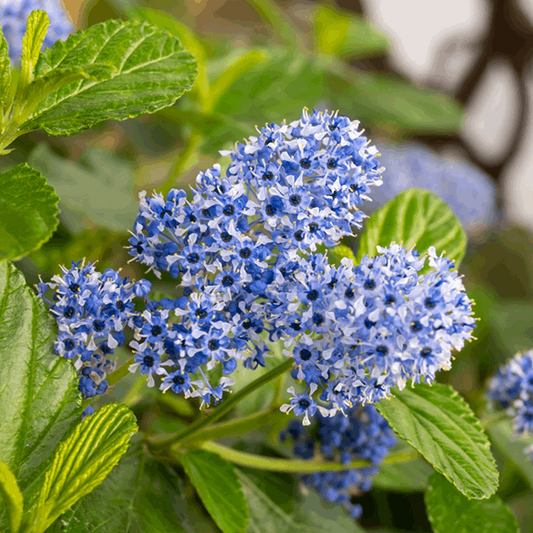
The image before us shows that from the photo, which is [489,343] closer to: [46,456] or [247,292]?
[247,292]

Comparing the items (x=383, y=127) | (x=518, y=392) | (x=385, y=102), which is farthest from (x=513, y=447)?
(x=383, y=127)

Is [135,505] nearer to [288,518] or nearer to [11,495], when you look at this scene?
[11,495]

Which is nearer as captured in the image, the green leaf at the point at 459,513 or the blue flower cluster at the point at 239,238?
the blue flower cluster at the point at 239,238

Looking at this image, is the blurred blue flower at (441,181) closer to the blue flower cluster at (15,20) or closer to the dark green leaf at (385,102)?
the dark green leaf at (385,102)

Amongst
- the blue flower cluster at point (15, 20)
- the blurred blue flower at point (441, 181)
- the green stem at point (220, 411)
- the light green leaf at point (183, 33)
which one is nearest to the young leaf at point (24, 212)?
the green stem at point (220, 411)

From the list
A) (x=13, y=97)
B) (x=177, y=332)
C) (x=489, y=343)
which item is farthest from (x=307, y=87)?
(x=177, y=332)
